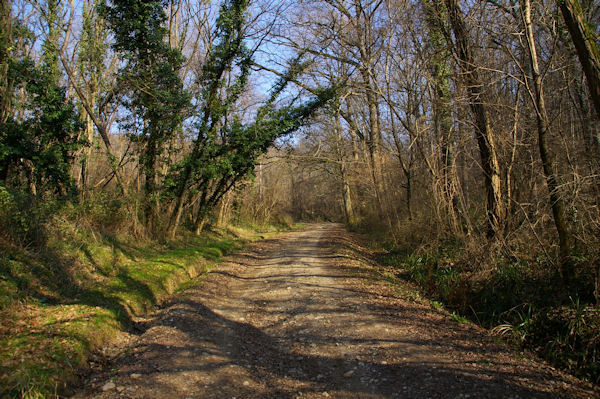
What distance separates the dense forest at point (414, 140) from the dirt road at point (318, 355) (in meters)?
1.16

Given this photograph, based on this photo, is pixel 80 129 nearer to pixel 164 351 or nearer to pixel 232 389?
pixel 164 351

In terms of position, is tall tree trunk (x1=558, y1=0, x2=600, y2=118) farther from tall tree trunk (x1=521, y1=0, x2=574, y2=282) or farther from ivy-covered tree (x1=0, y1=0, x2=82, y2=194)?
ivy-covered tree (x1=0, y1=0, x2=82, y2=194)

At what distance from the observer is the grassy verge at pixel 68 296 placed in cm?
441

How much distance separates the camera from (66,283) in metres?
7.29

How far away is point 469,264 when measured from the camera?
8.47 metres

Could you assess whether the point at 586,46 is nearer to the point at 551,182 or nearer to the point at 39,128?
the point at 551,182

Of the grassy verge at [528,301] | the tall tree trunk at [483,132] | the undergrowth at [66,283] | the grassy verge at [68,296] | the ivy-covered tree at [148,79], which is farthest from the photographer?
the ivy-covered tree at [148,79]

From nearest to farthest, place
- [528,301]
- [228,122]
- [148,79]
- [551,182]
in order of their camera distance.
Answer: [528,301], [551,182], [148,79], [228,122]

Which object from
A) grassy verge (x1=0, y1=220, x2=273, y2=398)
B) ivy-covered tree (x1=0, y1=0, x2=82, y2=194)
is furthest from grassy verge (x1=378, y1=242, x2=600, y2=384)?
ivy-covered tree (x1=0, y1=0, x2=82, y2=194)

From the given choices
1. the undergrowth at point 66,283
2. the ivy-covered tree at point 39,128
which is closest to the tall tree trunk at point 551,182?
the undergrowth at point 66,283

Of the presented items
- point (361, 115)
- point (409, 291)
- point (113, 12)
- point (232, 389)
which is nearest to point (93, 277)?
point (232, 389)

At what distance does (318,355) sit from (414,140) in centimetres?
716

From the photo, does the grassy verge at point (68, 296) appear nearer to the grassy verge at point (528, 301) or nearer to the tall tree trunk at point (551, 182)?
the grassy verge at point (528, 301)

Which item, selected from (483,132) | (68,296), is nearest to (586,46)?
(483,132)
